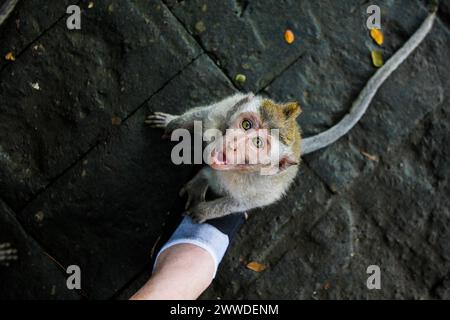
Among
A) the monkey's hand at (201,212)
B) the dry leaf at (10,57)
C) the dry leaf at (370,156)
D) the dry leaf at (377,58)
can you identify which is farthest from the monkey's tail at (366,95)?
the dry leaf at (10,57)

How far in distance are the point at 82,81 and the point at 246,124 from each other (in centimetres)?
175

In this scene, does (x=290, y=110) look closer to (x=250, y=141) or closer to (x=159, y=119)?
(x=250, y=141)

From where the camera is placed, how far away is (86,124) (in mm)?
3797

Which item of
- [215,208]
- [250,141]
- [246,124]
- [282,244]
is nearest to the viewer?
[250,141]

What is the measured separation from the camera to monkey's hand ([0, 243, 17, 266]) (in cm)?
365

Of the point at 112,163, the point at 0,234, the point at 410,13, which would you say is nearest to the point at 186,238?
the point at 112,163

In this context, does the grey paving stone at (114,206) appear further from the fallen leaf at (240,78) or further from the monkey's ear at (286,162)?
the monkey's ear at (286,162)

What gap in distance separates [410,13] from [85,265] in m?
3.33

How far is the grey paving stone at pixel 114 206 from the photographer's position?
3.73 metres

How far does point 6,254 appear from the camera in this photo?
12.0ft

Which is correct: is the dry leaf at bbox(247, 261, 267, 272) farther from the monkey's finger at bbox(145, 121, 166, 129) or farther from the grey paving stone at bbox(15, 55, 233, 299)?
the monkey's finger at bbox(145, 121, 166, 129)

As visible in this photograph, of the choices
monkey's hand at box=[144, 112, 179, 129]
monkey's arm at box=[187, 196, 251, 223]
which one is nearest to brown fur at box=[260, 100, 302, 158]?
monkey's arm at box=[187, 196, 251, 223]

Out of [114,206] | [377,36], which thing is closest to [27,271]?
[114,206]
